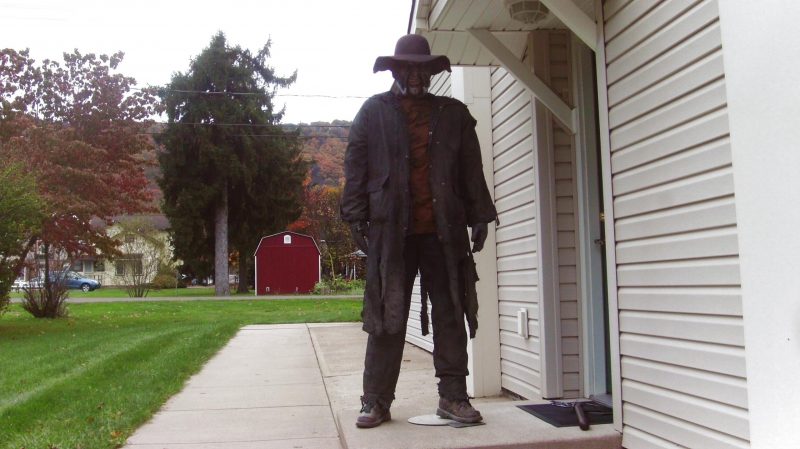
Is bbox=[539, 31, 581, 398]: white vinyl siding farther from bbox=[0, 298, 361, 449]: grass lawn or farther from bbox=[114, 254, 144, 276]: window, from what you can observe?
bbox=[114, 254, 144, 276]: window

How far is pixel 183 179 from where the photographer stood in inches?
1268

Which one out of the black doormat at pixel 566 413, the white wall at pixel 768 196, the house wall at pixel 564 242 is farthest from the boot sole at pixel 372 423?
the white wall at pixel 768 196

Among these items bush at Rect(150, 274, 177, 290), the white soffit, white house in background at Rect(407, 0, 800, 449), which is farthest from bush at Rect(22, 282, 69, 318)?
bush at Rect(150, 274, 177, 290)

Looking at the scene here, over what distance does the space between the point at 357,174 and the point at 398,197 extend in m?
0.25

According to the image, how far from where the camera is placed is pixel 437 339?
11.9 feet

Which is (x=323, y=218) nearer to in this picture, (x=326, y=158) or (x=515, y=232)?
(x=326, y=158)

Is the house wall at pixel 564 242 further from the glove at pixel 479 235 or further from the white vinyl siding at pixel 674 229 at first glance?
the white vinyl siding at pixel 674 229

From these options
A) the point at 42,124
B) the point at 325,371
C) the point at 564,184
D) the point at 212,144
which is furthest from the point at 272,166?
the point at 564,184

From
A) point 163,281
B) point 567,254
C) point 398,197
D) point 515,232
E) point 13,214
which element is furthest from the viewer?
point 163,281

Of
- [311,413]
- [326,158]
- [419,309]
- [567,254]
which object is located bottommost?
[311,413]

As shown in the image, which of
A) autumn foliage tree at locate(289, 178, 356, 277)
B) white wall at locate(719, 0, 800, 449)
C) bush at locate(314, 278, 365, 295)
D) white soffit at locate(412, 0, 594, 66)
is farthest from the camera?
autumn foliage tree at locate(289, 178, 356, 277)

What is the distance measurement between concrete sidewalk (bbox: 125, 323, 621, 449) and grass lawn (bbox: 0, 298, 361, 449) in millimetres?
208

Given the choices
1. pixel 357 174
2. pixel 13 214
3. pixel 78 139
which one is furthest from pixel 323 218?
pixel 357 174

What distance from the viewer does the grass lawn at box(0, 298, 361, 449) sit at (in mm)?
4371
